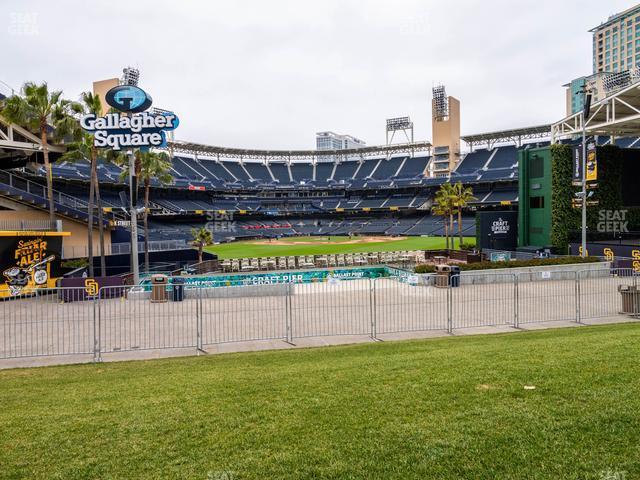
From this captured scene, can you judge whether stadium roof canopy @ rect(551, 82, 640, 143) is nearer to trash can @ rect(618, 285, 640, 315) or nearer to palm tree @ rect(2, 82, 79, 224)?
trash can @ rect(618, 285, 640, 315)

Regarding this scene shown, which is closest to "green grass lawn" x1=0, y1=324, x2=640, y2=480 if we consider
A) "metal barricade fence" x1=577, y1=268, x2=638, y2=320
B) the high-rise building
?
"metal barricade fence" x1=577, y1=268, x2=638, y2=320

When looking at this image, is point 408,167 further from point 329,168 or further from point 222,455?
point 222,455

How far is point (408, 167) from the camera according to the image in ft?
334

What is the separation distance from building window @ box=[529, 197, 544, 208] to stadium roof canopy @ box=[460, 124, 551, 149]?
4858 cm

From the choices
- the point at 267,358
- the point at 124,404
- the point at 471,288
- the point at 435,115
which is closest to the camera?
the point at 124,404

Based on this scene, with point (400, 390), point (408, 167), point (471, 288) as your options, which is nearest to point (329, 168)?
Answer: point (408, 167)

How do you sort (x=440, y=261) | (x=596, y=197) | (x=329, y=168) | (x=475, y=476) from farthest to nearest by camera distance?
(x=329, y=168) → (x=596, y=197) → (x=440, y=261) → (x=475, y=476)

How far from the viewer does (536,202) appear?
39812mm

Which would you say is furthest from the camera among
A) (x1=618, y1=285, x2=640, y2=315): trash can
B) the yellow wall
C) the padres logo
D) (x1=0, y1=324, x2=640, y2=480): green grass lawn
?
the yellow wall

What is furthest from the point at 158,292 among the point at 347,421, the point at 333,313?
the point at 347,421

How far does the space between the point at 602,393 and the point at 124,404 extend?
6835mm

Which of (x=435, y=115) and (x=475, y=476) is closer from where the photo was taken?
(x=475, y=476)

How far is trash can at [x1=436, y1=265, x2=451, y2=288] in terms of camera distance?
935 inches

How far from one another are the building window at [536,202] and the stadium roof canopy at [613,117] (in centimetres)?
568
